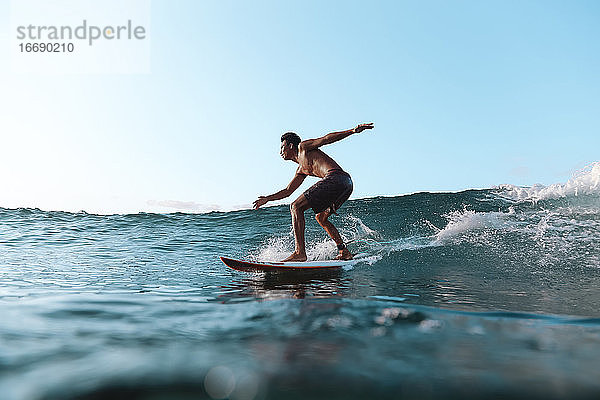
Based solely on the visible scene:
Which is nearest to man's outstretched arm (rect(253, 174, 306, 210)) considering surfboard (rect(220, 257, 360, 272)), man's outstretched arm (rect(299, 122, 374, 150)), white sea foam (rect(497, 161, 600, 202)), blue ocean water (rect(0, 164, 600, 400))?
man's outstretched arm (rect(299, 122, 374, 150))

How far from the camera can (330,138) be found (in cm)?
609

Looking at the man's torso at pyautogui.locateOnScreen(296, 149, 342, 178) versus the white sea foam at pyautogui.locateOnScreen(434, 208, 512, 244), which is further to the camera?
the white sea foam at pyautogui.locateOnScreen(434, 208, 512, 244)

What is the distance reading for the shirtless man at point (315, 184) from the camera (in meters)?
6.05

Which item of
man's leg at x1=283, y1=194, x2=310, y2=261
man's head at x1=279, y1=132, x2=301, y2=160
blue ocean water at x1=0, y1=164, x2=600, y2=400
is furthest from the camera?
man's head at x1=279, y1=132, x2=301, y2=160

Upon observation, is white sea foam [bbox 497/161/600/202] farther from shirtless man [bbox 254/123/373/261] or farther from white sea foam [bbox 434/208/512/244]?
shirtless man [bbox 254/123/373/261]

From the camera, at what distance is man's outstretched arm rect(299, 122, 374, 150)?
5770 mm

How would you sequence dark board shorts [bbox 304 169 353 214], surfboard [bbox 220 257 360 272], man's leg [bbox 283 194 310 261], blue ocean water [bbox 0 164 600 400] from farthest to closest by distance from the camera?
dark board shorts [bbox 304 169 353 214] → man's leg [bbox 283 194 310 261] → surfboard [bbox 220 257 360 272] → blue ocean water [bbox 0 164 600 400]

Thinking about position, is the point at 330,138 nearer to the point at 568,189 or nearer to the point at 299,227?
the point at 299,227

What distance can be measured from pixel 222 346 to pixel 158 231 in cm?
1183

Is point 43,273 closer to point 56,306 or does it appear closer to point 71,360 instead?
point 56,306

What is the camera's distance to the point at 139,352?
1957 mm

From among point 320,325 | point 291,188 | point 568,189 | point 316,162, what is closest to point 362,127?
point 316,162

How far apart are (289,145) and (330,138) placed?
786 millimetres

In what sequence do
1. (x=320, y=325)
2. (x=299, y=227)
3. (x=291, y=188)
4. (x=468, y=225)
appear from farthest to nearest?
1. (x=468, y=225)
2. (x=291, y=188)
3. (x=299, y=227)
4. (x=320, y=325)
